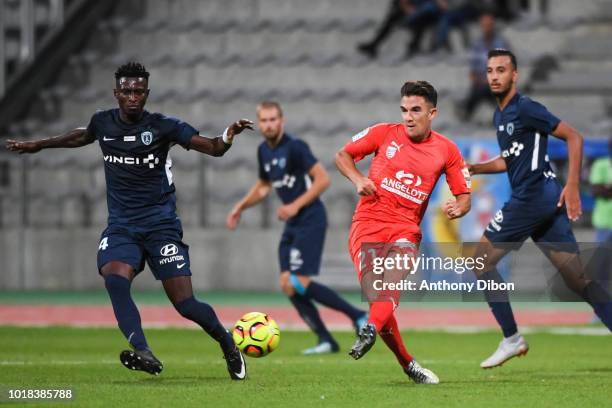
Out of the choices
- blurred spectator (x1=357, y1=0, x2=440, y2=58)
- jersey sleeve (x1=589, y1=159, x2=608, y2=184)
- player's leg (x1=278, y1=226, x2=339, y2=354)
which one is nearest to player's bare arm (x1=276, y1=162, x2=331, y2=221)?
player's leg (x1=278, y1=226, x2=339, y2=354)

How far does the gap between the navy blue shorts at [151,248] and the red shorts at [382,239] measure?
1357 millimetres

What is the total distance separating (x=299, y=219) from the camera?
1369cm

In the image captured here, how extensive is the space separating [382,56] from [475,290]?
574 inches

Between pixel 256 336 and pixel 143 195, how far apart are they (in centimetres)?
146

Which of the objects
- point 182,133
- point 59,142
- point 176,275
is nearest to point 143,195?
point 182,133

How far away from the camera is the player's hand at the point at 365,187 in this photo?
30.5ft

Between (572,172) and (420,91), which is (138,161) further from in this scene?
(572,172)

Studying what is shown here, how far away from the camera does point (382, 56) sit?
84.3ft

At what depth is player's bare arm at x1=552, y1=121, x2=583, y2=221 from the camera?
10430mm

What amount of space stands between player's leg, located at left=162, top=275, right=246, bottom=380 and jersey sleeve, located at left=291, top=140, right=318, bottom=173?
3795mm

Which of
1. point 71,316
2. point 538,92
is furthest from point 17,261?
point 538,92

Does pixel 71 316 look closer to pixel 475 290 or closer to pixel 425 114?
pixel 475 290

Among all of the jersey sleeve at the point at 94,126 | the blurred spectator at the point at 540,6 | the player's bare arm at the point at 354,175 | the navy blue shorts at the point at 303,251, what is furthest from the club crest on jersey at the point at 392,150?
the blurred spectator at the point at 540,6

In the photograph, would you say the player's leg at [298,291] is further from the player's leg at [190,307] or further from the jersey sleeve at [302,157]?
the player's leg at [190,307]
